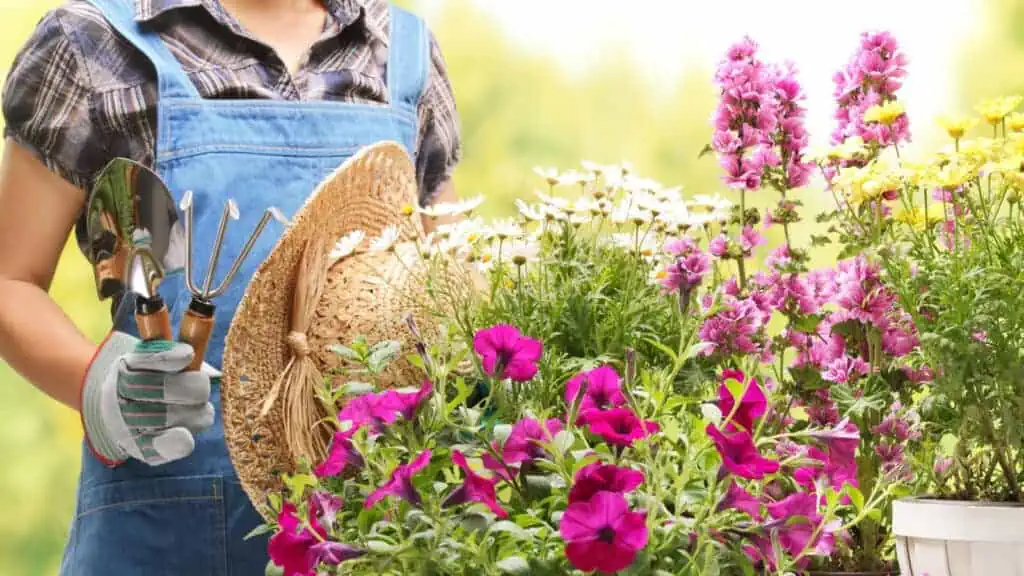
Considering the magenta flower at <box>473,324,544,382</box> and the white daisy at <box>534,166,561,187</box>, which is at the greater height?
the white daisy at <box>534,166,561,187</box>

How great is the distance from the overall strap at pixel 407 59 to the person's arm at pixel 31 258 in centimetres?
38

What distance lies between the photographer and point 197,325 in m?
1.14

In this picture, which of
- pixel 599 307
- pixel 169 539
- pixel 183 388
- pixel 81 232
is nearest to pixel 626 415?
pixel 599 307

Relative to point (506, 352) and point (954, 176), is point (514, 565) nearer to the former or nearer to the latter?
point (506, 352)

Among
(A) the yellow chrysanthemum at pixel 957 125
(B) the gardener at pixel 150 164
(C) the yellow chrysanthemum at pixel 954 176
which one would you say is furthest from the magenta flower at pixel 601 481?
(B) the gardener at pixel 150 164

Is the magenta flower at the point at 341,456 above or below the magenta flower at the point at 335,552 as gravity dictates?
above

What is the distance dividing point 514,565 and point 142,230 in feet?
1.69

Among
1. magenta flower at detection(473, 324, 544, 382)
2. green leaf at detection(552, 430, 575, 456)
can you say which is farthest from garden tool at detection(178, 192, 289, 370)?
green leaf at detection(552, 430, 575, 456)

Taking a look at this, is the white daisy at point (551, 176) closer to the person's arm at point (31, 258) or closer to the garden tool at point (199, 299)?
the garden tool at point (199, 299)

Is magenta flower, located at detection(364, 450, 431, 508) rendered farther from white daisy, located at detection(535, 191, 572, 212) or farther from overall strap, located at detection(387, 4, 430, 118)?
overall strap, located at detection(387, 4, 430, 118)

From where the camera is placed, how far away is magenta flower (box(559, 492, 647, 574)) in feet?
2.53

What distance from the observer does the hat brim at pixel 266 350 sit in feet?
3.83

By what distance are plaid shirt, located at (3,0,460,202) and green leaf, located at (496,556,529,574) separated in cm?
76

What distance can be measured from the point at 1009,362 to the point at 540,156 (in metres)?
2.85
